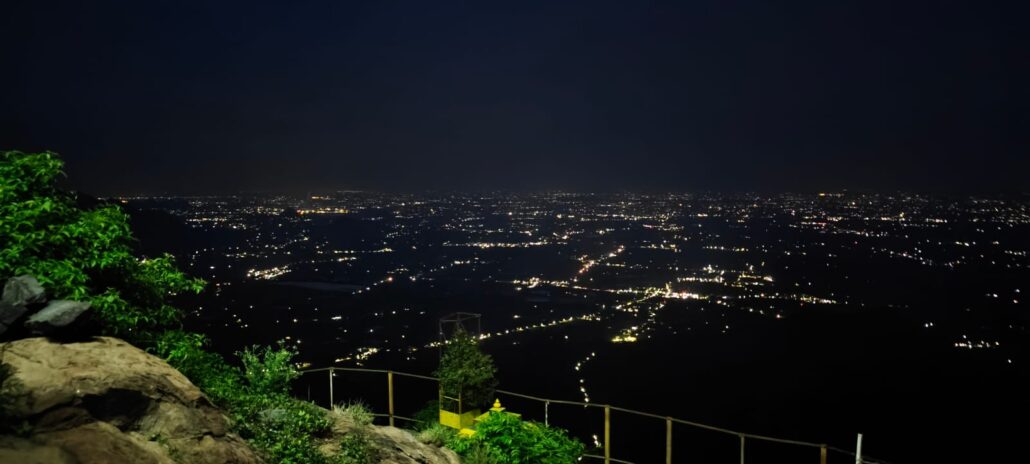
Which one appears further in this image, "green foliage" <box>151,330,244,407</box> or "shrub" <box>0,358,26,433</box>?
"green foliage" <box>151,330,244,407</box>

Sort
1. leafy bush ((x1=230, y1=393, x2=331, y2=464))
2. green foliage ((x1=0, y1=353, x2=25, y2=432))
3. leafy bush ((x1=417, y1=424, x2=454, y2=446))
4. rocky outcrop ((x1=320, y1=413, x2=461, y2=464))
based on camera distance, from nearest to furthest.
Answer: green foliage ((x1=0, y1=353, x2=25, y2=432)) < leafy bush ((x1=230, y1=393, x2=331, y2=464)) < rocky outcrop ((x1=320, y1=413, x2=461, y2=464)) < leafy bush ((x1=417, y1=424, x2=454, y2=446))

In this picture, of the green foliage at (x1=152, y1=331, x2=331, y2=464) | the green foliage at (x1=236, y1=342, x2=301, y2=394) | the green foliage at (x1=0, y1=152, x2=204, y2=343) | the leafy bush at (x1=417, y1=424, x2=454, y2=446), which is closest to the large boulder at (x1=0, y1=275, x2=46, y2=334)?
the green foliage at (x1=0, y1=152, x2=204, y2=343)

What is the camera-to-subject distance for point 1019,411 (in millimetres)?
54219

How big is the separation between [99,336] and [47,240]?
1.07 m

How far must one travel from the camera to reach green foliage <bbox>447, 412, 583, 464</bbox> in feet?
28.0

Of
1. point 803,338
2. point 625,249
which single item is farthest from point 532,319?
point 625,249

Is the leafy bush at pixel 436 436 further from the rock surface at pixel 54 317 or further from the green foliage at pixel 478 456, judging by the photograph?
the rock surface at pixel 54 317

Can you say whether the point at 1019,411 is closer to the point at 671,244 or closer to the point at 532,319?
the point at 532,319

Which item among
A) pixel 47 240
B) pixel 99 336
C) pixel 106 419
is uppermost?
pixel 47 240

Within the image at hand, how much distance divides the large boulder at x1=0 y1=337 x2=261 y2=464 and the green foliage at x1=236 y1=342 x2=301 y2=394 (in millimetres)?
1268

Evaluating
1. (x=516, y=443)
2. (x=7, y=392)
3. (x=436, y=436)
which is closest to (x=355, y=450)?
(x=436, y=436)

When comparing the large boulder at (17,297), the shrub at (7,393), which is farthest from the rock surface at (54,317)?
the shrub at (7,393)

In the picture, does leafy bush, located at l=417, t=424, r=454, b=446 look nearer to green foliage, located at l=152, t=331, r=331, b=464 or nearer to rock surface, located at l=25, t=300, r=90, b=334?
green foliage, located at l=152, t=331, r=331, b=464

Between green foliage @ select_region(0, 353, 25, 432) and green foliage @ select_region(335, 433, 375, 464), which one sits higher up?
green foliage @ select_region(0, 353, 25, 432)
